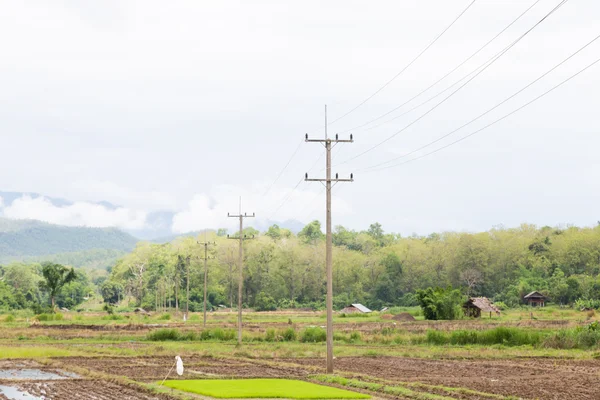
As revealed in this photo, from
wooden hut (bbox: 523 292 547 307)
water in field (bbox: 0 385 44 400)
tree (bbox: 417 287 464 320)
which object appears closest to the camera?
water in field (bbox: 0 385 44 400)

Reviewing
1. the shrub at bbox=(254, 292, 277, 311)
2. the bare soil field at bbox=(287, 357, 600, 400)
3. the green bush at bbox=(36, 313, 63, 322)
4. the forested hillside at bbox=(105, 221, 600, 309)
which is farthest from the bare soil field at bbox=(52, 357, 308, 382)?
the shrub at bbox=(254, 292, 277, 311)

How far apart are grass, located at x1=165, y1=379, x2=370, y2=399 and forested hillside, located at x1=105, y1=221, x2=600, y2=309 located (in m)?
84.1

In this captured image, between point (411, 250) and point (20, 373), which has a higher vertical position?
point (411, 250)

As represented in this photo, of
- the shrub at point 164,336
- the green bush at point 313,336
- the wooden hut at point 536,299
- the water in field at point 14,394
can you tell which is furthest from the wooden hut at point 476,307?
the water in field at point 14,394

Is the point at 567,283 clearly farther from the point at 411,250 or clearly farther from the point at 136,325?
the point at 136,325

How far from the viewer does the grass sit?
25.0 metres

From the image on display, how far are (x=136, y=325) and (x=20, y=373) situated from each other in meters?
41.7

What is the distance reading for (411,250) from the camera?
141 meters

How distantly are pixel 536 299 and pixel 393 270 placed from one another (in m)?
32.4

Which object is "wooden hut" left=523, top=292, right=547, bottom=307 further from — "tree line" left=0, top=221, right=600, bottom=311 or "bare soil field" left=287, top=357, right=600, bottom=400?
"bare soil field" left=287, top=357, right=600, bottom=400

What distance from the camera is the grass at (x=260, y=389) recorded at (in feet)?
82.0

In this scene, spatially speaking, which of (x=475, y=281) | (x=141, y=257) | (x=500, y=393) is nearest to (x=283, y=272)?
(x=475, y=281)

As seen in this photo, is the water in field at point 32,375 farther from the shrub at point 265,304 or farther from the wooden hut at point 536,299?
the shrub at point 265,304

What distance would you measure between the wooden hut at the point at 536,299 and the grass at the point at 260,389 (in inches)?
3219
